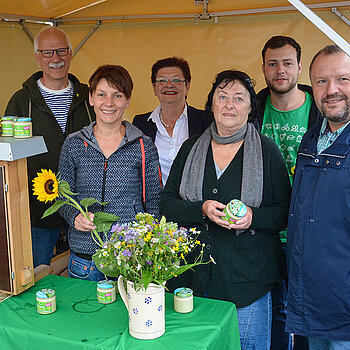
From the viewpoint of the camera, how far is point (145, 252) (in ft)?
4.41

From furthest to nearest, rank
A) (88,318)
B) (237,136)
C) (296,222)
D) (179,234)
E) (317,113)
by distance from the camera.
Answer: (317,113) < (237,136) < (296,222) < (88,318) < (179,234)

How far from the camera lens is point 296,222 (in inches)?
66.4

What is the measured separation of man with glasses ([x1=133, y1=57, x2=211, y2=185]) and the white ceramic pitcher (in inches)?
55.1

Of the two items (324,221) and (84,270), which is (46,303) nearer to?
(84,270)

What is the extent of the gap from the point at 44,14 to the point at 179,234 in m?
3.01

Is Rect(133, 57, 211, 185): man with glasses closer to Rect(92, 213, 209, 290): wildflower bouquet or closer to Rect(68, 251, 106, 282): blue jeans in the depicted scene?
Rect(68, 251, 106, 282): blue jeans

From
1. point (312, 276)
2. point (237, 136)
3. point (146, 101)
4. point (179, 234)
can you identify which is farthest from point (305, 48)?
point (179, 234)

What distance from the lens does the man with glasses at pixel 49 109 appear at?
2.54m

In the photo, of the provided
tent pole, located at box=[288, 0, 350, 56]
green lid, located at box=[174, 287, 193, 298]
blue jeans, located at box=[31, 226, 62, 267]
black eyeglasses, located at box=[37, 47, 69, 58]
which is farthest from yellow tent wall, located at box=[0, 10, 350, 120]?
green lid, located at box=[174, 287, 193, 298]

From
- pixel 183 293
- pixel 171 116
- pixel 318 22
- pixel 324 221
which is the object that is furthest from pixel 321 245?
pixel 171 116

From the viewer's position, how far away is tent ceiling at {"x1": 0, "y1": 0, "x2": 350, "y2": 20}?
3256 millimetres

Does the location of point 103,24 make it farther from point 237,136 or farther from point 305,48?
point 237,136

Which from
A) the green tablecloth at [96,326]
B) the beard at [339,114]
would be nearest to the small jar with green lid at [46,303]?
the green tablecloth at [96,326]

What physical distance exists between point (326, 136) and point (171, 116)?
1.29 meters
